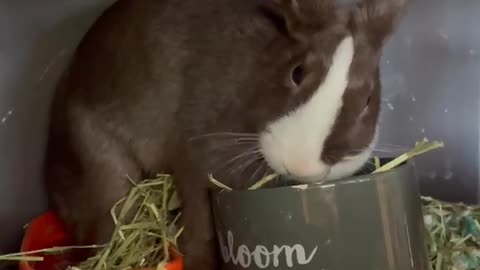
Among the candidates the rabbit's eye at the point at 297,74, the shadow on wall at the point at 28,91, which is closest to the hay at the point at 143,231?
the shadow on wall at the point at 28,91

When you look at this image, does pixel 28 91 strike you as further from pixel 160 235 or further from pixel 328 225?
pixel 328 225

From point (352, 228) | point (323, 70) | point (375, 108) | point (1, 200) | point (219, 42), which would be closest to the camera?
point (352, 228)

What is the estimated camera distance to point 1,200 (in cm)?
170

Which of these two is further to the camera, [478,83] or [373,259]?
[478,83]

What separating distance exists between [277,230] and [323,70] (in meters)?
0.26

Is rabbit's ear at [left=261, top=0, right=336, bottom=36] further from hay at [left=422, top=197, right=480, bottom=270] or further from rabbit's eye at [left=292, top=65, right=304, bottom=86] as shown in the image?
hay at [left=422, top=197, right=480, bottom=270]

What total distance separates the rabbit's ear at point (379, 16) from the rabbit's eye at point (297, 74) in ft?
0.42

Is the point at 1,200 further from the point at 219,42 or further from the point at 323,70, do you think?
the point at 323,70

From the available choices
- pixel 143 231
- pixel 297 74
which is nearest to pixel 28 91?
pixel 143 231

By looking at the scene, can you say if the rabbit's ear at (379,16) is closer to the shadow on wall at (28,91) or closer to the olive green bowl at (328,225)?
the olive green bowl at (328,225)

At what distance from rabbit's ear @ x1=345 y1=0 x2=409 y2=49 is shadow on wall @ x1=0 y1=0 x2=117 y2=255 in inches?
24.8

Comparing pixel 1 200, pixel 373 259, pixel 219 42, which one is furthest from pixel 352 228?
pixel 1 200

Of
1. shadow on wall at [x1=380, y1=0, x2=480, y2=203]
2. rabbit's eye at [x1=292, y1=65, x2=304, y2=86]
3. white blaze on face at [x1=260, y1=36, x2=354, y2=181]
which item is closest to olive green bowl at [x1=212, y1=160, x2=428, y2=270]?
white blaze on face at [x1=260, y1=36, x2=354, y2=181]

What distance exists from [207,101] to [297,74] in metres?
0.21
